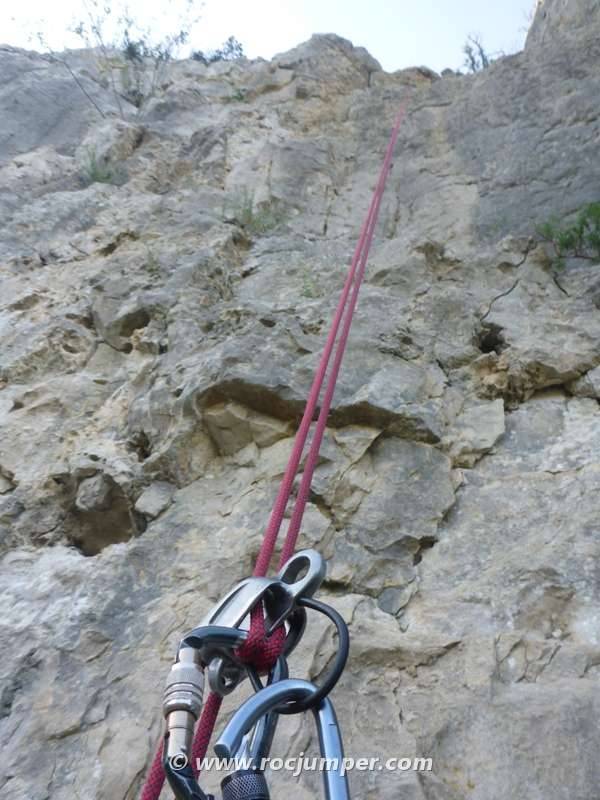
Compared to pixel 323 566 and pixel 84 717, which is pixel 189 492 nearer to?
A: pixel 84 717

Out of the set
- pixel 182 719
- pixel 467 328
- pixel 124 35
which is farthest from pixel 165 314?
pixel 124 35

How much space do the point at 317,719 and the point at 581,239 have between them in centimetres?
363

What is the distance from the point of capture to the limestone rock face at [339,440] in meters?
1.80

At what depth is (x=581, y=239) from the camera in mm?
3875

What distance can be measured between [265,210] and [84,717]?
411cm

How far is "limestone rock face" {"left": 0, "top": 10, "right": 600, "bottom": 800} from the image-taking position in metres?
1.80

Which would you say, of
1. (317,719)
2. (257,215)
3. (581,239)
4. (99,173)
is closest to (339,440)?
(317,719)

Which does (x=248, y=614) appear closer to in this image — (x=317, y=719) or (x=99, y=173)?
(x=317, y=719)

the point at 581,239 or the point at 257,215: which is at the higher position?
the point at 257,215

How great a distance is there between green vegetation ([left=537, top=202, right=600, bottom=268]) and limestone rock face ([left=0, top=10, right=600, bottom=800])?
14 centimetres

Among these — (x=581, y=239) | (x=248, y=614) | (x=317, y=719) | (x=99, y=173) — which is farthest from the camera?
(x=99, y=173)

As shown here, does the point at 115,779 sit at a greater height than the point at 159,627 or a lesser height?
lesser

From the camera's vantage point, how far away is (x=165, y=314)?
152 inches

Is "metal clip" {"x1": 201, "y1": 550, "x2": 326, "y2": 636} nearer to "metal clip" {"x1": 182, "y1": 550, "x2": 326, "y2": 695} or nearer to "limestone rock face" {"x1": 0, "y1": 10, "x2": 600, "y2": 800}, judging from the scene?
"metal clip" {"x1": 182, "y1": 550, "x2": 326, "y2": 695}
